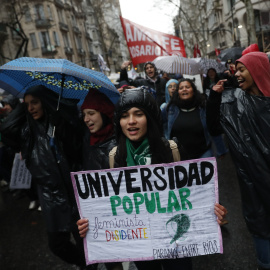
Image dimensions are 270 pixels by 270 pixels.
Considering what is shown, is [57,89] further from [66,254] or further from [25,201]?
[25,201]

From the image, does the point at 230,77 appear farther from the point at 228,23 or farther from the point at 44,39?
the point at 44,39

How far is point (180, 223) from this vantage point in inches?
63.2

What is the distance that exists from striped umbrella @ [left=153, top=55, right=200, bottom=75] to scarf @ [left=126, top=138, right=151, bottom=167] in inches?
151

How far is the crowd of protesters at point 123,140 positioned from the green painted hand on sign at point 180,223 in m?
0.19

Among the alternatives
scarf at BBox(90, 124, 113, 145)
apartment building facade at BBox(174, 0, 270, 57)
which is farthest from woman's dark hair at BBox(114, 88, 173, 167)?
apartment building facade at BBox(174, 0, 270, 57)

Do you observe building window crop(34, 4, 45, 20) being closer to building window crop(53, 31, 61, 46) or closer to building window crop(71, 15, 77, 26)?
building window crop(53, 31, 61, 46)

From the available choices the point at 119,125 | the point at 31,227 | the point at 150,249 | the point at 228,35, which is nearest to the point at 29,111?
the point at 119,125

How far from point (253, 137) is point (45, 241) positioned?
304 cm

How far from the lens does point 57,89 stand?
277cm

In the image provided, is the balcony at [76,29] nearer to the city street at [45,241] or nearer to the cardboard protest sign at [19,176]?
the city street at [45,241]

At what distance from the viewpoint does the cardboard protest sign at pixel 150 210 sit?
61.8 inches

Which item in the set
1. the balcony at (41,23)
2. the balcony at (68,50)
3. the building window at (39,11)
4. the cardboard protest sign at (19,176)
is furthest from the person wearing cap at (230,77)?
the building window at (39,11)

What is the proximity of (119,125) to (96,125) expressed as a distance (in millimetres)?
476

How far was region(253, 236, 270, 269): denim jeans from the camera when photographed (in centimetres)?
218
